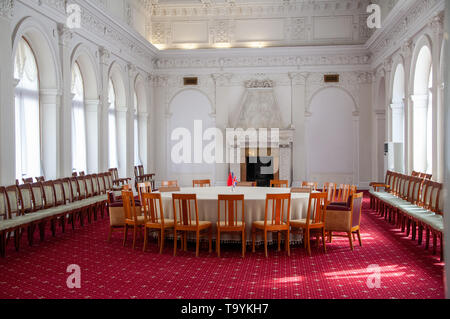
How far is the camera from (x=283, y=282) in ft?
16.6

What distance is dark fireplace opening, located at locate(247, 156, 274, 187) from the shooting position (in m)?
16.4

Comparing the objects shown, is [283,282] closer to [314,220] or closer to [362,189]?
[314,220]

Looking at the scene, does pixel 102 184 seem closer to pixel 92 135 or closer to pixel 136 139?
pixel 92 135

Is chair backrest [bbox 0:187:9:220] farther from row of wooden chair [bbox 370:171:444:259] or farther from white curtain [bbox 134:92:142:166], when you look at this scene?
white curtain [bbox 134:92:142:166]

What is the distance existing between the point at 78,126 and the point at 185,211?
6.67 meters

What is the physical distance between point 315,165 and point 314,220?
9959 mm

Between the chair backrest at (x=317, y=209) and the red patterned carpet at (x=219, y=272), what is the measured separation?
0.47 m

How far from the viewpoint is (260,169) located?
16516 mm

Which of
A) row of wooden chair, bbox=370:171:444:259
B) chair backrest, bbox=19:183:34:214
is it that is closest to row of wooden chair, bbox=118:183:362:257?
row of wooden chair, bbox=370:171:444:259

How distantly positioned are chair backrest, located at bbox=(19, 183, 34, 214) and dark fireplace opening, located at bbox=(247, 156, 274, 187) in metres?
9.84

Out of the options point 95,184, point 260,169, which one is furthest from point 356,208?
point 260,169

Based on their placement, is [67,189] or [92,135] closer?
[67,189]

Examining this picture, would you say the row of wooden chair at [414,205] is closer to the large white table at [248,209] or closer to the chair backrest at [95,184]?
the large white table at [248,209]

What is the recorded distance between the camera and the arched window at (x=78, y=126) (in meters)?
11.8
